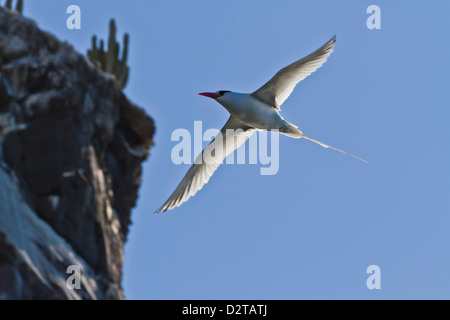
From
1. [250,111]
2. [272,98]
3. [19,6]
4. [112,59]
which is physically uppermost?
[19,6]

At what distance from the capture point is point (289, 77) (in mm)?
11055

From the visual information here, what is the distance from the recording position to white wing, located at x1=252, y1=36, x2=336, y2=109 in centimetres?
1077

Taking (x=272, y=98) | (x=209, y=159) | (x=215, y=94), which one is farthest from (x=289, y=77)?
(x=209, y=159)

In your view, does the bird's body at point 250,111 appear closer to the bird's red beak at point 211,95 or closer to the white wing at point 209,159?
the bird's red beak at point 211,95

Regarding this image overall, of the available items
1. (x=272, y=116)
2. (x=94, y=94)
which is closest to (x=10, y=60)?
(x=94, y=94)

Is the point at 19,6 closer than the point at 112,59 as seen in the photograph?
Yes

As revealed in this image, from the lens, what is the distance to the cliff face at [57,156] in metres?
21.5

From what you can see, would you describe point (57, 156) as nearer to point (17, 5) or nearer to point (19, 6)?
point (19, 6)

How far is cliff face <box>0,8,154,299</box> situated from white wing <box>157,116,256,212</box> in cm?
906

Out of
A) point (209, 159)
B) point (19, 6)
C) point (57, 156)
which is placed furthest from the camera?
point (19, 6)

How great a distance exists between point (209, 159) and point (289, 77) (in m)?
2.33

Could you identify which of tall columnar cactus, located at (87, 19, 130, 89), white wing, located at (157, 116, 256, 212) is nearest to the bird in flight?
white wing, located at (157, 116, 256, 212)
